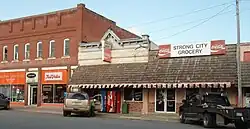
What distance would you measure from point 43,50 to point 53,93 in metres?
4.48

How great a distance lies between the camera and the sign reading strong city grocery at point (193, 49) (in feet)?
79.5

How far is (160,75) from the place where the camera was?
25.3 metres

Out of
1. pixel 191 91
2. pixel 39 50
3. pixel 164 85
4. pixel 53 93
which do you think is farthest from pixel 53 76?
pixel 191 91

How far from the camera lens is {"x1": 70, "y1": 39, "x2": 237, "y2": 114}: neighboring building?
2348 cm

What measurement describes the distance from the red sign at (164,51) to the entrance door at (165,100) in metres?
2.67

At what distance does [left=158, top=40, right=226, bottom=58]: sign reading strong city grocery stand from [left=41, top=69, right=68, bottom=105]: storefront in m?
10.4

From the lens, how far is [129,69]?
27.5 m

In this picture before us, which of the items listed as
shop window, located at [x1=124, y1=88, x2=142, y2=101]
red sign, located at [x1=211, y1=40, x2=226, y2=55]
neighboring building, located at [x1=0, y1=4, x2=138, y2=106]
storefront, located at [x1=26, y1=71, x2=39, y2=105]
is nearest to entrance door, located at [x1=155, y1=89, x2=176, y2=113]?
shop window, located at [x1=124, y1=88, x2=142, y2=101]

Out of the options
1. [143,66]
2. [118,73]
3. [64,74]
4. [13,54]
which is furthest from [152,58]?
[13,54]

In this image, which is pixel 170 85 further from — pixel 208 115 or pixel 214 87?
→ pixel 208 115

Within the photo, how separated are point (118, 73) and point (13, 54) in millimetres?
14479

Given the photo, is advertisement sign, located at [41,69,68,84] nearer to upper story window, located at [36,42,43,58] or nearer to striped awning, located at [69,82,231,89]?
upper story window, located at [36,42,43,58]

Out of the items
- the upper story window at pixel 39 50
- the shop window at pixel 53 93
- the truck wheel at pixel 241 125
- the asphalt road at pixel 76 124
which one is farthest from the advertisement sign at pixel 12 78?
the truck wheel at pixel 241 125

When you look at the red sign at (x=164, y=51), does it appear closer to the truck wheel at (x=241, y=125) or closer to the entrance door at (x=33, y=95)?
the truck wheel at (x=241, y=125)
